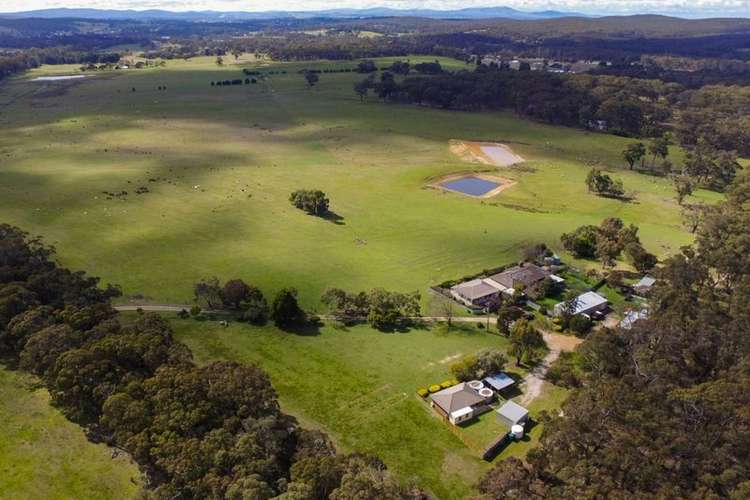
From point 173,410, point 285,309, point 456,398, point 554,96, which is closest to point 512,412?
point 456,398

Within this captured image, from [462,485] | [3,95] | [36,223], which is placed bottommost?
[462,485]

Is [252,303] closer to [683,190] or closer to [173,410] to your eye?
[173,410]

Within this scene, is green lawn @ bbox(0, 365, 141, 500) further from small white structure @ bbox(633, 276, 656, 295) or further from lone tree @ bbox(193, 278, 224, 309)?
small white structure @ bbox(633, 276, 656, 295)

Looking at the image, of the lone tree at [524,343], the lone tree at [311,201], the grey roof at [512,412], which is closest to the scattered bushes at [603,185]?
A: the lone tree at [311,201]

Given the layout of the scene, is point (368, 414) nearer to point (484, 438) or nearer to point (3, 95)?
point (484, 438)

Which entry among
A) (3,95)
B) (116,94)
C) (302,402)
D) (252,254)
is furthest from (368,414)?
(3,95)

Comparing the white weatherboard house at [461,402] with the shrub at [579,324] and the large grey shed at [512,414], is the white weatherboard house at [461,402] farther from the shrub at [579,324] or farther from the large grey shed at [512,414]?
the shrub at [579,324]
